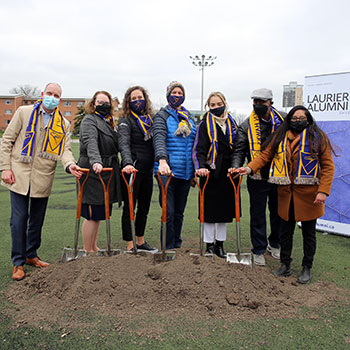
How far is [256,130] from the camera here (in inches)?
154

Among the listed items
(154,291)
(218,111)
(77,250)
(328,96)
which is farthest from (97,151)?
(328,96)

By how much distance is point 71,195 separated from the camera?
28.2ft

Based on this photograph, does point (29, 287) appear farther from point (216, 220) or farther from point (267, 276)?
point (267, 276)

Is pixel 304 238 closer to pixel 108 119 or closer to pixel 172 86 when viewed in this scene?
pixel 172 86

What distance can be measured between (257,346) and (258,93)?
8.60 feet

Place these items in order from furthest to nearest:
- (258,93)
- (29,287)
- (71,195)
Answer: (71,195) < (258,93) < (29,287)

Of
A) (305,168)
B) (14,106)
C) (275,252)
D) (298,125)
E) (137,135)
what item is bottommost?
(275,252)

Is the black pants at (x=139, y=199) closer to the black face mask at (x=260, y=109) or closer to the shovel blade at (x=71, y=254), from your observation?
the shovel blade at (x=71, y=254)

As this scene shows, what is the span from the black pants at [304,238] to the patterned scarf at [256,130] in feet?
1.98

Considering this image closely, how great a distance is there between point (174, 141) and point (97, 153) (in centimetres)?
88

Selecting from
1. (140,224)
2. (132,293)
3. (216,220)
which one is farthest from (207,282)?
(140,224)

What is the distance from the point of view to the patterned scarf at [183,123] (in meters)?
3.84

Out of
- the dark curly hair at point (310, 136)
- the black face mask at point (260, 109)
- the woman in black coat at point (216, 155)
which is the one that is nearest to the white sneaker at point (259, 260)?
the woman in black coat at point (216, 155)

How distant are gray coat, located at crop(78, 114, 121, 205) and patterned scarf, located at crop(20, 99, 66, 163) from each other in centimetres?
25
